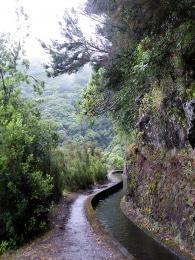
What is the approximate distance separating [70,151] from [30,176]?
510 inches

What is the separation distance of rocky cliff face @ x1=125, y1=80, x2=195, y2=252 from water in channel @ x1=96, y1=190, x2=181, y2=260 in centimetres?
65

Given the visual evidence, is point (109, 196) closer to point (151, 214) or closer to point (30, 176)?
point (151, 214)

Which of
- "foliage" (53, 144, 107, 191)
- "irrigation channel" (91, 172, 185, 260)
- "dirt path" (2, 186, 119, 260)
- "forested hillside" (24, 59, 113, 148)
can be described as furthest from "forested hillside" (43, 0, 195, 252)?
"forested hillside" (24, 59, 113, 148)

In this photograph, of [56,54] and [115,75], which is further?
[56,54]

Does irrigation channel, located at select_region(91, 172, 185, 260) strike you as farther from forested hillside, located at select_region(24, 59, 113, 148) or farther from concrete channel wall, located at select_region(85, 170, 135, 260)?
forested hillside, located at select_region(24, 59, 113, 148)

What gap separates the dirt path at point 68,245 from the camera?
366 inches

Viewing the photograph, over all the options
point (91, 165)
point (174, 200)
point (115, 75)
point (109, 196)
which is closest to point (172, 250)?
point (174, 200)

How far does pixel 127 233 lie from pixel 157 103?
185 inches

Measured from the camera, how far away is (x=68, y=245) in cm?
1023

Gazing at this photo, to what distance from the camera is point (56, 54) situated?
69.0 feet

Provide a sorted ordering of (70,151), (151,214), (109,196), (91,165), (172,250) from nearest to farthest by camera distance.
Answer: (172,250) < (151,214) < (109,196) < (70,151) < (91,165)

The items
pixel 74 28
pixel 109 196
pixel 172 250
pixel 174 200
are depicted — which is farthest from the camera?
pixel 109 196

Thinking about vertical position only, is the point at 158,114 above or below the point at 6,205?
above

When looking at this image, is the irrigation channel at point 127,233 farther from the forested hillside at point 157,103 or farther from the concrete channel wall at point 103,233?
the forested hillside at point 157,103
